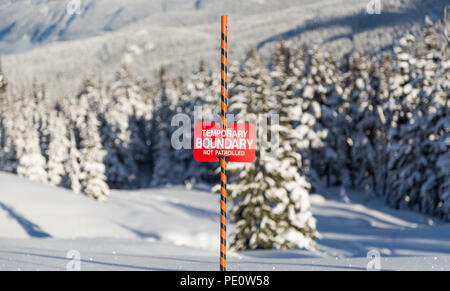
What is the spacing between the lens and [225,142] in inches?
289

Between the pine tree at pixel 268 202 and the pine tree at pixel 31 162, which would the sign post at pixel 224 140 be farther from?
the pine tree at pixel 31 162

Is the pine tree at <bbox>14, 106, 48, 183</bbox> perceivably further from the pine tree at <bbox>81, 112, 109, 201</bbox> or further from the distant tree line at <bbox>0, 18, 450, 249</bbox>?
the pine tree at <bbox>81, 112, 109, 201</bbox>

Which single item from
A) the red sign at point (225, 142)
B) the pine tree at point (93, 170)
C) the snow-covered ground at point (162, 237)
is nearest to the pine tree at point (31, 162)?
the pine tree at point (93, 170)

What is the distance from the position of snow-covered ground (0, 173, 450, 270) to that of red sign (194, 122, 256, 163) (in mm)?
2279

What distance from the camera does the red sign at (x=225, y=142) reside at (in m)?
7.23

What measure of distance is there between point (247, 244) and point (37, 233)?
330 inches

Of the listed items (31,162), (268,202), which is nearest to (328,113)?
(268,202)

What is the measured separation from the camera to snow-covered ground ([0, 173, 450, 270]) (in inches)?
350

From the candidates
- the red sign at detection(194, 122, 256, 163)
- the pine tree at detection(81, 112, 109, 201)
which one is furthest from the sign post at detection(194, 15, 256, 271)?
the pine tree at detection(81, 112, 109, 201)

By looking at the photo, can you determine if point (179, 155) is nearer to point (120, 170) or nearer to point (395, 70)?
point (120, 170)

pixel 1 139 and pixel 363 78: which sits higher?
pixel 363 78

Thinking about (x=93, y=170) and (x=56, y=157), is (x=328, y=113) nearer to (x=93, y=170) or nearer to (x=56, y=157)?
(x=93, y=170)

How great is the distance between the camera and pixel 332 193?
45688 millimetres
